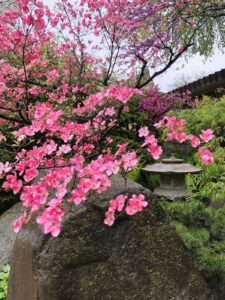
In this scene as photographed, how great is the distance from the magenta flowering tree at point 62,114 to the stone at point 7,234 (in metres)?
0.44

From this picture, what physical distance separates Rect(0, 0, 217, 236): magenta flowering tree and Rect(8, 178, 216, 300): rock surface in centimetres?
20

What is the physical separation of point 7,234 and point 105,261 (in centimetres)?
241

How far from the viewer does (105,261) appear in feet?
8.75

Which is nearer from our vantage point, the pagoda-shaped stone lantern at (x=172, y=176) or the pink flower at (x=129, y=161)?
the pink flower at (x=129, y=161)

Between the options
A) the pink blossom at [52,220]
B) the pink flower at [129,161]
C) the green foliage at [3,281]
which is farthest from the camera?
the green foliage at [3,281]

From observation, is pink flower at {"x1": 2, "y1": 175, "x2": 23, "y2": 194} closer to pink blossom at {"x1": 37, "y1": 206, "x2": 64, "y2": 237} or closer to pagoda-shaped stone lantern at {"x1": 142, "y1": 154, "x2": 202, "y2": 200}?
pink blossom at {"x1": 37, "y1": 206, "x2": 64, "y2": 237}

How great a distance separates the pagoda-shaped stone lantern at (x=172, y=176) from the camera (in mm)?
4387

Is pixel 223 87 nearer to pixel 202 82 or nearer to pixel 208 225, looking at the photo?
pixel 202 82

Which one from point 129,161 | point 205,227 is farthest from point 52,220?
point 205,227

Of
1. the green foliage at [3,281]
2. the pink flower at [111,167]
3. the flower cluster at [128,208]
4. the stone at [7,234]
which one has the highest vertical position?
the pink flower at [111,167]

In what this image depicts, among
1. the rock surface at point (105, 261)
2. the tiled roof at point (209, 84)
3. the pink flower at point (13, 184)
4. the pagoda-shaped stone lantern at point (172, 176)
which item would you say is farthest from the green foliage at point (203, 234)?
the tiled roof at point (209, 84)

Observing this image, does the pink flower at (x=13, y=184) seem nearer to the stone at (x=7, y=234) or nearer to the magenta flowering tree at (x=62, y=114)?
the magenta flowering tree at (x=62, y=114)

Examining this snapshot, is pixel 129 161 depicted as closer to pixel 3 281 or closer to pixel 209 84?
pixel 3 281

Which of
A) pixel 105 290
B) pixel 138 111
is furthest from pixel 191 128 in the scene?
pixel 105 290
